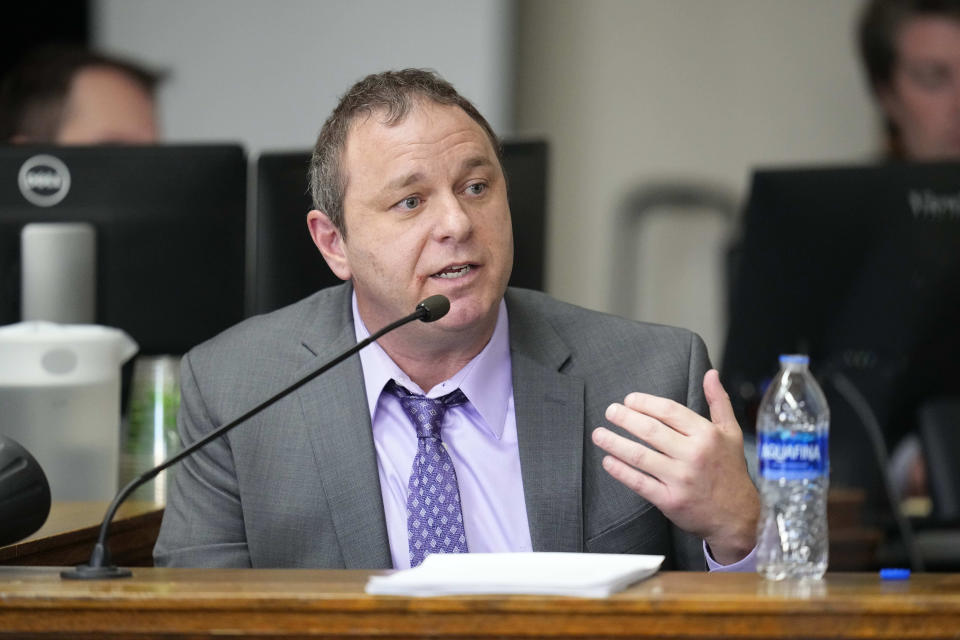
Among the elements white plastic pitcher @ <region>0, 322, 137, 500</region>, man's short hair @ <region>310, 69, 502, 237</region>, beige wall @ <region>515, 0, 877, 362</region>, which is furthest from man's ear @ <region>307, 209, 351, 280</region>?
beige wall @ <region>515, 0, 877, 362</region>

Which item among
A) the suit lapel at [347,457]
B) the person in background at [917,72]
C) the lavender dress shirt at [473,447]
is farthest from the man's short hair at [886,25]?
the suit lapel at [347,457]

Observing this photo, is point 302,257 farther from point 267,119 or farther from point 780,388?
point 267,119

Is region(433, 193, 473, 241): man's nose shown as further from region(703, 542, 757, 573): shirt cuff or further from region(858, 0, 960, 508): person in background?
region(858, 0, 960, 508): person in background

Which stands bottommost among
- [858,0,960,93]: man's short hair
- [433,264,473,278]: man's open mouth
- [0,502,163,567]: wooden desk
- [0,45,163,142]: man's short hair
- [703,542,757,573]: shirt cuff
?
[0,502,163,567]: wooden desk

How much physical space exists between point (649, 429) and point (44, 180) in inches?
50.3

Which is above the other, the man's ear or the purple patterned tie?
the man's ear

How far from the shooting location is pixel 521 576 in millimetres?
1354

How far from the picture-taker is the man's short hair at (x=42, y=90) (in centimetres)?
328

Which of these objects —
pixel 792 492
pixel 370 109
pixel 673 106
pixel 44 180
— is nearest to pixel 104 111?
pixel 44 180

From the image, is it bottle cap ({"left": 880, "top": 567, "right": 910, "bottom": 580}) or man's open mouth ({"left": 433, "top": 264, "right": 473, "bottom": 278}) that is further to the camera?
man's open mouth ({"left": 433, "top": 264, "right": 473, "bottom": 278})

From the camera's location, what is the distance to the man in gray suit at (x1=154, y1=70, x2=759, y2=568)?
1.87m

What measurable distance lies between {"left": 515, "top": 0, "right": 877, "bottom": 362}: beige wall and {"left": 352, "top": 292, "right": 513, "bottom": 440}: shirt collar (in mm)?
2555

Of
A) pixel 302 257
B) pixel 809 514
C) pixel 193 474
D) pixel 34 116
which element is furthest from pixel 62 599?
pixel 34 116

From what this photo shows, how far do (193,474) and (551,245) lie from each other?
273 centimetres
